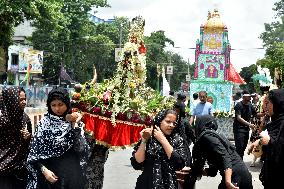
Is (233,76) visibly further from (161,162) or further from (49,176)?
(49,176)

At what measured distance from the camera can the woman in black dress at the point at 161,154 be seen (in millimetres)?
5504

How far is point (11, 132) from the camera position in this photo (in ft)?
19.8

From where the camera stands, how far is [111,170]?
39.7ft

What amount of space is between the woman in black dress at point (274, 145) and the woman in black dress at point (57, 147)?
182 centimetres

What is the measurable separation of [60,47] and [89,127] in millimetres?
48760

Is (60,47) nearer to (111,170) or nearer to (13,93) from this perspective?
(111,170)

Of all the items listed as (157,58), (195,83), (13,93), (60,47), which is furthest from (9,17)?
(157,58)

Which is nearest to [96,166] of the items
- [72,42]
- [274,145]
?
[274,145]

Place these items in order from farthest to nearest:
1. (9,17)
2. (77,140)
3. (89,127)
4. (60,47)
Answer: (60,47) < (9,17) < (89,127) < (77,140)

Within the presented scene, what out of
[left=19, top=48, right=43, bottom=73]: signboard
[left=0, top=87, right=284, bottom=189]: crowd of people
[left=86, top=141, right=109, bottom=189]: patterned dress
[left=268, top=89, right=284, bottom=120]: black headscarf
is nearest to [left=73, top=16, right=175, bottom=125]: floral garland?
[left=86, top=141, right=109, bottom=189]: patterned dress

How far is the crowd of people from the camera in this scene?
5.25 m

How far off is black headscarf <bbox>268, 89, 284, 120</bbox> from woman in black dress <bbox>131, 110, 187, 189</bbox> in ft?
3.22

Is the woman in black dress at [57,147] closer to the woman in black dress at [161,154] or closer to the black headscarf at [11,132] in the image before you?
the black headscarf at [11,132]

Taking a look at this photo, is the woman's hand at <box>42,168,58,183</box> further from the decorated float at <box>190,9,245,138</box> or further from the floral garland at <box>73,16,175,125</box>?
the decorated float at <box>190,9,245,138</box>
